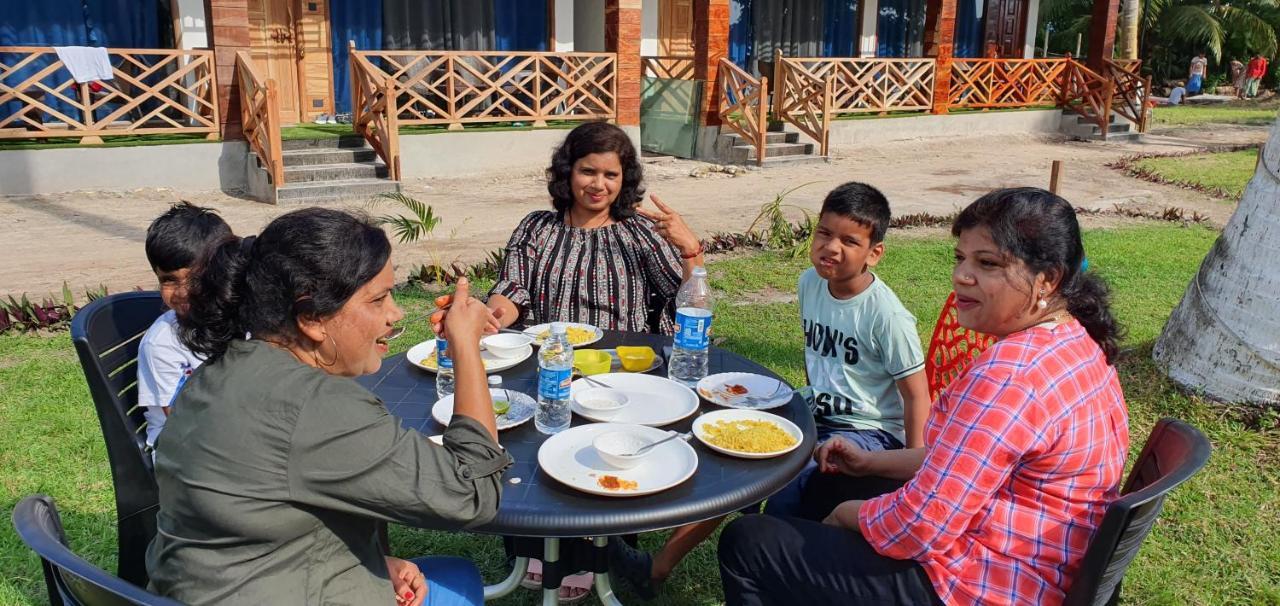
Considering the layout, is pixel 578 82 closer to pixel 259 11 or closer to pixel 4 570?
pixel 259 11

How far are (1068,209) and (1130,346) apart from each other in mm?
3803

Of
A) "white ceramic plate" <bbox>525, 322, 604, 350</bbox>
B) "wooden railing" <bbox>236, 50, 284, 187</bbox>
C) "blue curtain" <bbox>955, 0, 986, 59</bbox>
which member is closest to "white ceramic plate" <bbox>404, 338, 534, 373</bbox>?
"white ceramic plate" <bbox>525, 322, 604, 350</bbox>

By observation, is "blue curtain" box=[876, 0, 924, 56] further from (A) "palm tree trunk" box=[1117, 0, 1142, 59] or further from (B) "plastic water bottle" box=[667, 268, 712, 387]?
(B) "plastic water bottle" box=[667, 268, 712, 387]

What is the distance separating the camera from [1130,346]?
17.1ft

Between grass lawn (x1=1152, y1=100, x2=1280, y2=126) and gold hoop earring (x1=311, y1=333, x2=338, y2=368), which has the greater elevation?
grass lawn (x1=1152, y1=100, x2=1280, y2=126)

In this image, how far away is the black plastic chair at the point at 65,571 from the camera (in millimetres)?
1254

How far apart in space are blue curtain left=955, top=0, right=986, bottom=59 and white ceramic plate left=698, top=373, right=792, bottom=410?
61.3ft

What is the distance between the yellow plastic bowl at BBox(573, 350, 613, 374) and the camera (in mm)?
2701

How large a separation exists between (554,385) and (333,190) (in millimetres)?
8619

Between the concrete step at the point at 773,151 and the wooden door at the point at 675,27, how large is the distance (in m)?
3.12

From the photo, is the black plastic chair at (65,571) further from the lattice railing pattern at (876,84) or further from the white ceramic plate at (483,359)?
the lattice railing pattern at (876,84)

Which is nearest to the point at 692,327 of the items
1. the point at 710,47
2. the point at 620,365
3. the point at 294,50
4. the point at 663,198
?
the point at 620,365

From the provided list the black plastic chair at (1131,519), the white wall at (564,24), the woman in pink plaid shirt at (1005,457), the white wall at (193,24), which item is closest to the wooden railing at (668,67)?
the white wall at (564,24)

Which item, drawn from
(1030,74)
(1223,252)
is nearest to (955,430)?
(1223,252)
